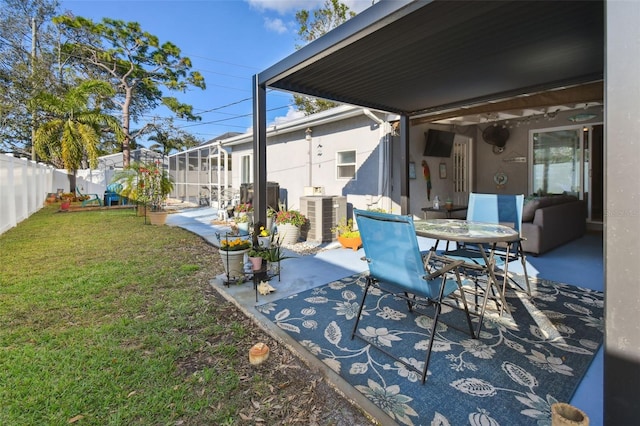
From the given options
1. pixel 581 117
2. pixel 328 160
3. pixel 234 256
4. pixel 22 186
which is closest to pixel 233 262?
pixel 234 256

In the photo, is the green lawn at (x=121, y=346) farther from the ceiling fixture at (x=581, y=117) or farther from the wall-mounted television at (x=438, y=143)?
the ceiling fixture at (x=581, y=117)

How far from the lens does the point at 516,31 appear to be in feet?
8.87

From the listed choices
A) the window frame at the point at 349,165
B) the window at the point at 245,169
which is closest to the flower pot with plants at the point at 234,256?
the window frame at the point at 349,165

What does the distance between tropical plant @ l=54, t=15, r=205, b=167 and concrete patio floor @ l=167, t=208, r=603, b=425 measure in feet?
51.2

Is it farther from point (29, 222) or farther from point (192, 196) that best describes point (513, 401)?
point (192, 196)

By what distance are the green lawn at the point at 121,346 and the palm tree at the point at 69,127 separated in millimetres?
8883

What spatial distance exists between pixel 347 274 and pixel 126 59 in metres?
20.9

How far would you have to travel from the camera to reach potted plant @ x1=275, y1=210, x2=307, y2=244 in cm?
625

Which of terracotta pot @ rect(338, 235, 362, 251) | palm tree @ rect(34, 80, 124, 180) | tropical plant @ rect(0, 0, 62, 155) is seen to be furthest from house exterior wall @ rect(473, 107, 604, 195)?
tropical plant @ rect(0, 0, 62, 155)

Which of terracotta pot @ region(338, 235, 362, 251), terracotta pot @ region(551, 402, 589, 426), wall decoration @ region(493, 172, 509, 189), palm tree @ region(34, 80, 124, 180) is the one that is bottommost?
terracotta pot @ region(551, 402, 589, 426)

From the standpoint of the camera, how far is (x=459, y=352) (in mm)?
2238

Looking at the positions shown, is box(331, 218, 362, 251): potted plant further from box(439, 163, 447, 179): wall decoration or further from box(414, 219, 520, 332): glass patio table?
box(439, 163, 447, 179): wall decoration

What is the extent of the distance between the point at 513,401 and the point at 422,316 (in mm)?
1087

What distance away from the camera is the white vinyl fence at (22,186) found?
7.07 meters
